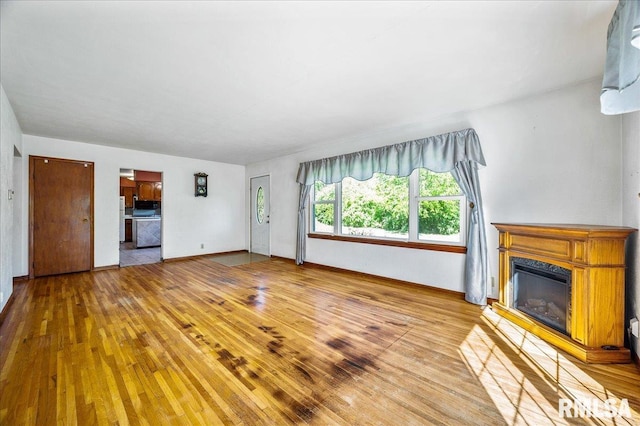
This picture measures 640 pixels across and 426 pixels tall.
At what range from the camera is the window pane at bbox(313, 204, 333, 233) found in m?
5.01

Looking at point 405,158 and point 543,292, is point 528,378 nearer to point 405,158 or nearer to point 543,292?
point 543,292

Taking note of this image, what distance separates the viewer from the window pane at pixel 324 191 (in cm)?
496

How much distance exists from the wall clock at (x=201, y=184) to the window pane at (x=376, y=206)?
11.7ft

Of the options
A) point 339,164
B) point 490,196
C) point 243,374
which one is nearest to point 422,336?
point 243,374

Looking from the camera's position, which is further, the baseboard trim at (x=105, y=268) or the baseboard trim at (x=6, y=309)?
the baseboard trim at (x=105, y=268)

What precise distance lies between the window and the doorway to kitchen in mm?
4757

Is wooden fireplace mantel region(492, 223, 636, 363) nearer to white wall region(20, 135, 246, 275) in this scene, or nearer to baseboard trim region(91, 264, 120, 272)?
white wall region(20, 135, 246, 275)

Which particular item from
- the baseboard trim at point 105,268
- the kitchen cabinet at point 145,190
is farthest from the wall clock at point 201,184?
the kitchen cabinet at point 145,190

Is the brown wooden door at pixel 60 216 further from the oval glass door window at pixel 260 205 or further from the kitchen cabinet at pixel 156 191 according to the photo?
the kitchen cabinet at pixel 156 191

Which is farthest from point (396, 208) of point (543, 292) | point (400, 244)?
point (543, 292)

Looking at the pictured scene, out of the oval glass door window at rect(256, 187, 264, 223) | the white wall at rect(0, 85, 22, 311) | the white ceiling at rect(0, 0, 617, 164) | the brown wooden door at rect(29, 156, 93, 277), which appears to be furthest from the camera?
the oval glass door window at rect(256, 187, 264, 223)

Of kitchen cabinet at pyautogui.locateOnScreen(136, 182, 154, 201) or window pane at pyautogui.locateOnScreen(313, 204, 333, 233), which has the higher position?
kitchen cabinet at pyautogui.locateOnScreen(136, 182, 154, 201)

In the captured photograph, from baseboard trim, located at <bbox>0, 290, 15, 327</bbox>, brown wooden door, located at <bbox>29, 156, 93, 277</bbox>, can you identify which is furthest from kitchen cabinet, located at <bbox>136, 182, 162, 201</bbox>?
baseboard trim, located at <bbox>0, 290, 15, 327</bbox>

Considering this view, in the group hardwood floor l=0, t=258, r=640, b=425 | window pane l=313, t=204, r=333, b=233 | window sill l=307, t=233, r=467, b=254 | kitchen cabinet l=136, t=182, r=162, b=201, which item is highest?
kitchen cabinet l=136, t=182, r=162, b=201
